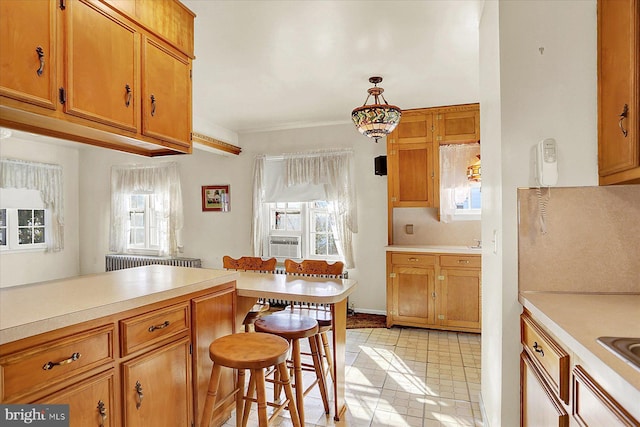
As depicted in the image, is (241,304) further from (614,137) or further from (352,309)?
(352,309)

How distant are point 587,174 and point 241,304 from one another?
200 centimetres

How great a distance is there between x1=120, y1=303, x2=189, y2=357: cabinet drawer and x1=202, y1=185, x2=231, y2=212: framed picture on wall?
3579 millimetres

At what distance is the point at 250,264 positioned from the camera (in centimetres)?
301

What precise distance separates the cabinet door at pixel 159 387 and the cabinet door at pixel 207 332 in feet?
0.18

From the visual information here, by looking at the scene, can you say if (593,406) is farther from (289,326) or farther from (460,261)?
(460,261)

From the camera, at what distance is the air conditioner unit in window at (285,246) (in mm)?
5022

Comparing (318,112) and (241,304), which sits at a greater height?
(318,112)

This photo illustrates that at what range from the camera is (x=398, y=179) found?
421cm

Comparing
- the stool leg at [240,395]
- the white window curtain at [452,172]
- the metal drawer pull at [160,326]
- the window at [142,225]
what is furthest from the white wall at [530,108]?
the window at [142,225]

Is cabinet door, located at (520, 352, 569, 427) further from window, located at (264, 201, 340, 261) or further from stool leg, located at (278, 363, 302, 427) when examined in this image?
window, located at (264, 201, 340, 261)

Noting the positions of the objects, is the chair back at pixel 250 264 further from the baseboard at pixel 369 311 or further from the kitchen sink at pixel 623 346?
the kitchen sink at pixel 623 346

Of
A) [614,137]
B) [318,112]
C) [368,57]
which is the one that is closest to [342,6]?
[368,57]

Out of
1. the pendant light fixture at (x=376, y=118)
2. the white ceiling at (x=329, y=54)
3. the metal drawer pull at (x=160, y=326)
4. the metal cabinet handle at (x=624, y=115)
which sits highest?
the white ceiling at (x=329, y=54)

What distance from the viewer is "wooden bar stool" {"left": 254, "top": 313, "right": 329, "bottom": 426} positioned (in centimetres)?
199
